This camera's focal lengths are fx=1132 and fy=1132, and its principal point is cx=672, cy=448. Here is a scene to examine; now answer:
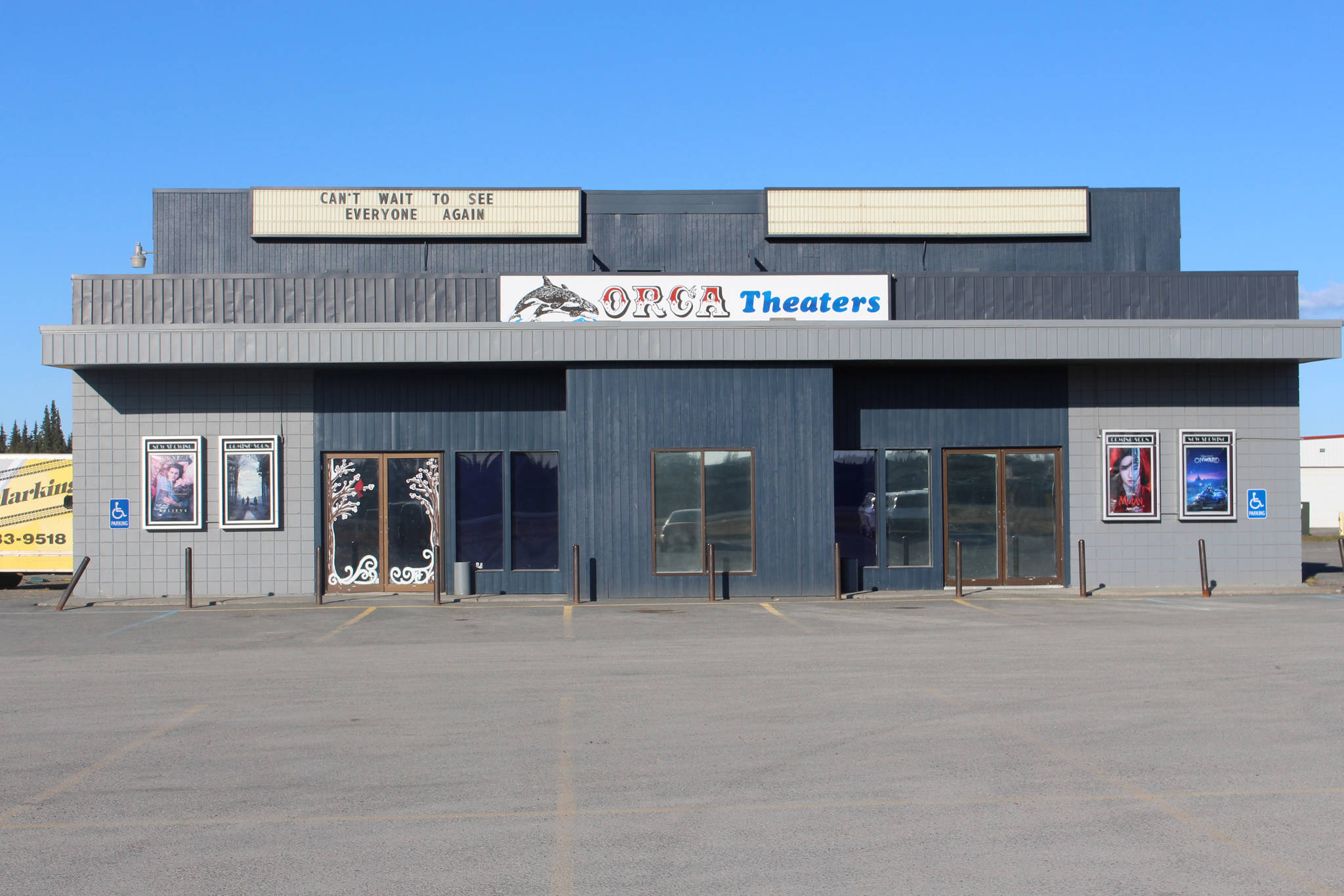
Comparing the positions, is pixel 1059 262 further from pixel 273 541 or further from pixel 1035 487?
pixel 273 541

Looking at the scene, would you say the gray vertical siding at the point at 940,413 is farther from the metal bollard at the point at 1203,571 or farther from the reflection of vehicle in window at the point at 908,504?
the metal bollard at the point at 1203,571

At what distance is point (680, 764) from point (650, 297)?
13578 mm

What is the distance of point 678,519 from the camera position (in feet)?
65.4

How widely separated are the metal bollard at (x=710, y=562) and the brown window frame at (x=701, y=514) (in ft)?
0.19

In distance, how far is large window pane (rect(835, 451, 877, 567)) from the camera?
21000mm

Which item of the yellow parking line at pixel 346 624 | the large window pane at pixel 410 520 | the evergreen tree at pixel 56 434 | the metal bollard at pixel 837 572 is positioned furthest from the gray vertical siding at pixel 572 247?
the evergreen tree at pixel 56 434

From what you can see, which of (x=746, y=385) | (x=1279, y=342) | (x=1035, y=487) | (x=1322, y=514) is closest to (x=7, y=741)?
(x=746, y=385)

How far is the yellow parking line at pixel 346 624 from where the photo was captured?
1542 centimetres

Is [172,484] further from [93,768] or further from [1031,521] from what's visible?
[1031,521]

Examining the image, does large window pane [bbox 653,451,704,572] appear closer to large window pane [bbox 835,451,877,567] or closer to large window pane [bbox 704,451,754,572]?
large window pane [bbox 704,451,754,572]

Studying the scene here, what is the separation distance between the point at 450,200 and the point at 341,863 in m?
19.5

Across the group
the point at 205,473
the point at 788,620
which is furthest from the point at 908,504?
the point at 205,473

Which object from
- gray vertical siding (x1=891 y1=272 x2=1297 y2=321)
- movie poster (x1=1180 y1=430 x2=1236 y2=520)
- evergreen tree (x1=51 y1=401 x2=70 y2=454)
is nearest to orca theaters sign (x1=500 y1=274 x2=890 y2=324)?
gray vertical siding (x1=891 y1=272 x2=1297 y2=321)

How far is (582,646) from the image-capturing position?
14.1 m
